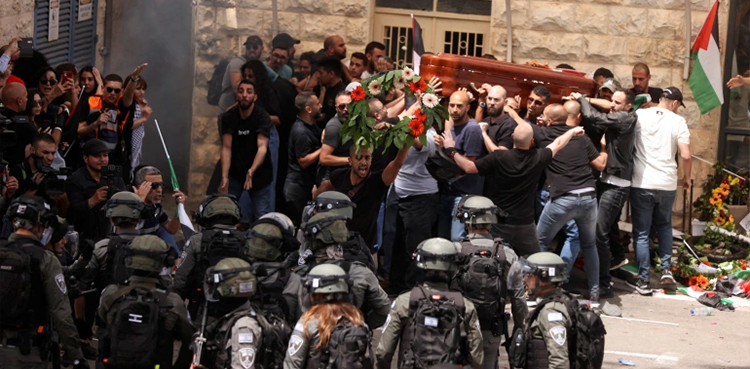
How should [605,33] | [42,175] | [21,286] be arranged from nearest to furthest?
[21,286] < [42,175] < [605,33]

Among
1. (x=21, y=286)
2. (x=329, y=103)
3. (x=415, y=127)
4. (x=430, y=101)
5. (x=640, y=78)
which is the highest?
(x=640, y=78)

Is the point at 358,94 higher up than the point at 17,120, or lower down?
higher up

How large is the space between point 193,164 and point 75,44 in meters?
2.06

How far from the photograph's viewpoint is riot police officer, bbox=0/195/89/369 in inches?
280

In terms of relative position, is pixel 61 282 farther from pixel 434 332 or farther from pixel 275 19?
pixel 275 19

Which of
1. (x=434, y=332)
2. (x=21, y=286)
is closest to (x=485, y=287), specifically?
(x=434, y=332)

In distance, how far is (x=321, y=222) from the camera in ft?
25.3

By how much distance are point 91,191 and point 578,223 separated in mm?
4613

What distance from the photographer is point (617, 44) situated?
46.8 ft

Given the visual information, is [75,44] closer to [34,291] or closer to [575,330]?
[34,291]

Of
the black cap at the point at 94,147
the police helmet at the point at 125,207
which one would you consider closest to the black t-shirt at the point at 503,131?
the black cap at the point at 94,147

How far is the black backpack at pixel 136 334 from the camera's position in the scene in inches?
271

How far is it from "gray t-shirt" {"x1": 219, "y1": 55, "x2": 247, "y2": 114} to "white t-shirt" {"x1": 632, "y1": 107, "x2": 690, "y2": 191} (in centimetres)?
458

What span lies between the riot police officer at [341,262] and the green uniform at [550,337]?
1067 mm
